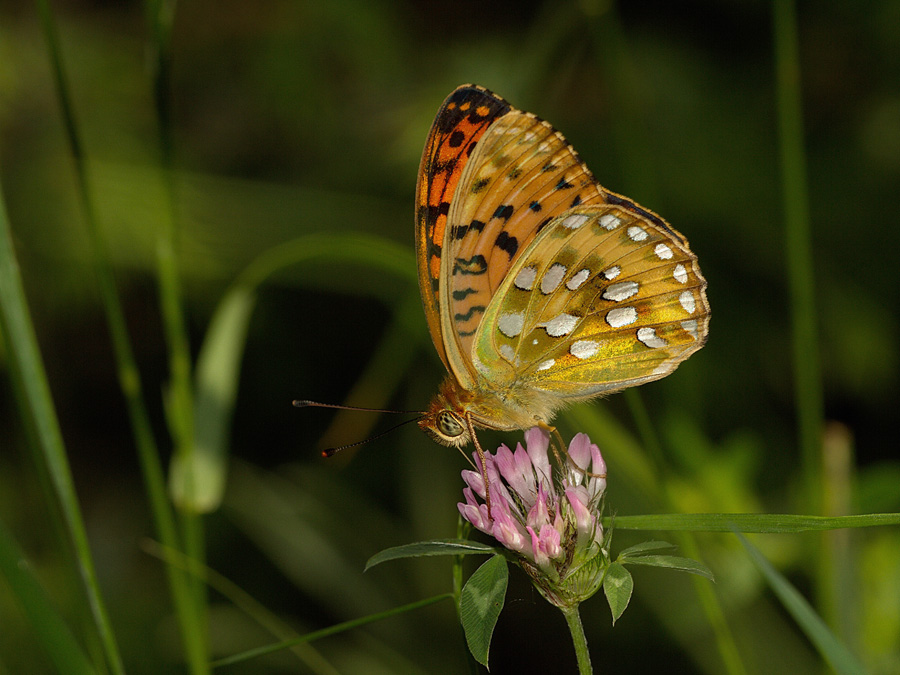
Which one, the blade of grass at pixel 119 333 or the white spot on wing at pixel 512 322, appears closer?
the blade of grass at pixel 119 333

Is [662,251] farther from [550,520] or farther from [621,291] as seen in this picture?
[550,520]

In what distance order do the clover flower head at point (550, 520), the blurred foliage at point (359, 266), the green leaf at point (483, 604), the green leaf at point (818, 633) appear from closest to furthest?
the green leaf at point (818, 633), the green leaf at point (483, 604), the clover flower head at point (550, 520), the blurred foliage at point (359, 266)

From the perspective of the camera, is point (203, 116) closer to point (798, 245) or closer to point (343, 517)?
A: point (343, 517)

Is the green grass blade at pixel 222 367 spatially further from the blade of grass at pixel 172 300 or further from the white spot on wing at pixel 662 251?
the white spot on wing at pixel 662 251

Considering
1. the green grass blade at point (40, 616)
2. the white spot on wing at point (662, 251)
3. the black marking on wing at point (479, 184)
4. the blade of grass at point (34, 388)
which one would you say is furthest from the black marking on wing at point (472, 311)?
the green grass blade at point (40, 616)

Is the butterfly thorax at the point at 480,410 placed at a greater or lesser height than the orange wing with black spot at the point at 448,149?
lesser

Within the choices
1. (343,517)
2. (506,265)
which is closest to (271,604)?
(343,517)

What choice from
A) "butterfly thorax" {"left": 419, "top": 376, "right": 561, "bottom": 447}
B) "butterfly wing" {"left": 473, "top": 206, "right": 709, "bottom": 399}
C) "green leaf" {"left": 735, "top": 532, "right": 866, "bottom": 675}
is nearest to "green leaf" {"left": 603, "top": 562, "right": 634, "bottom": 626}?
"green leaf" {"left": 735, "top": 532, "right": 866, "bottom": 675}
